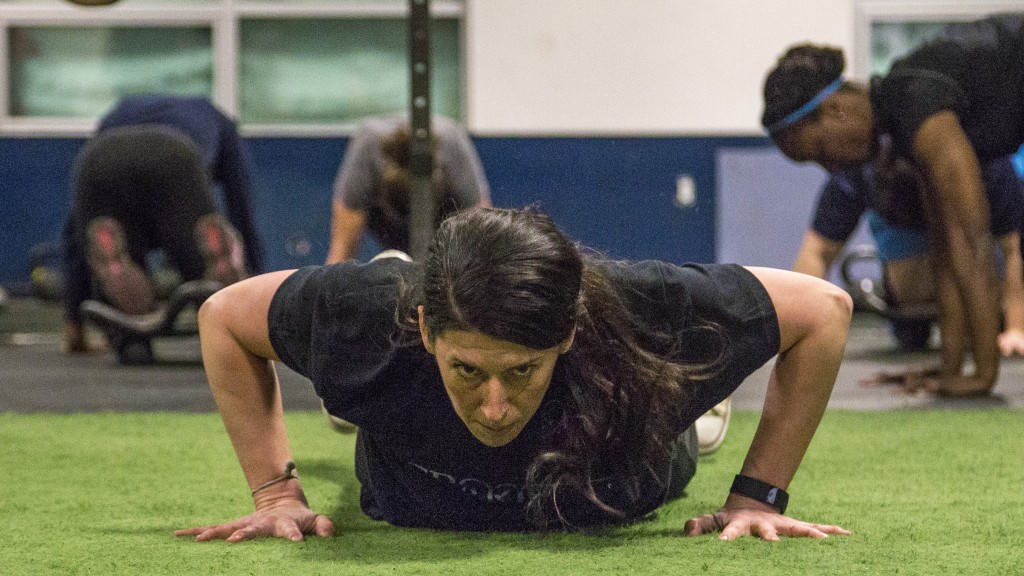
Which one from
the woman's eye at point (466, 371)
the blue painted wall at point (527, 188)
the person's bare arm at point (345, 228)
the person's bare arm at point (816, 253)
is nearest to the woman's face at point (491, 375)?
the woman's eye at point (466, 371)

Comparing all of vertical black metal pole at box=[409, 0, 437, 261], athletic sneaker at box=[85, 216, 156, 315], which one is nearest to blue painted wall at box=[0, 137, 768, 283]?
athletic sneaker at box=[85, 216, 156, 315]

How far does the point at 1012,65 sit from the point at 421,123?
149cm

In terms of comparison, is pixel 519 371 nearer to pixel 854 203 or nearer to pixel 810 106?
pixel 810 106

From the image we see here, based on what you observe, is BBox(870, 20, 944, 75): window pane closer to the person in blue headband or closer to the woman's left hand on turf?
the person in blue headband

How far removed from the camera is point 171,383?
3586 mm

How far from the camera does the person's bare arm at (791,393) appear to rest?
154 centimetres

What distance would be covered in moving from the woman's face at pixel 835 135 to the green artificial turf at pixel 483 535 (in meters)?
0.68

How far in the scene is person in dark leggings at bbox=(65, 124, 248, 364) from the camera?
155 inches

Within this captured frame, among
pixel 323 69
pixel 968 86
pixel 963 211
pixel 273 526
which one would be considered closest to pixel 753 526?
pixel 273 526

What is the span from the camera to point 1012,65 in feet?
10.2

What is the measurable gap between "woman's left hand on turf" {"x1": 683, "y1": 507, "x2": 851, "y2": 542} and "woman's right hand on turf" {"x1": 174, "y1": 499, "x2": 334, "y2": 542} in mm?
486

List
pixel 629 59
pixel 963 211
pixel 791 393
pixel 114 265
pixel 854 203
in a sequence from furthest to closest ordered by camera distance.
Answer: pixel 629 59, pixel 114 265, pixel 854 203, pixel 963 211, pixel 791 393

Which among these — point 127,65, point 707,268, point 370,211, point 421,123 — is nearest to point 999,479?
point 707,268

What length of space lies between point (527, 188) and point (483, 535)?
14.4 feet
